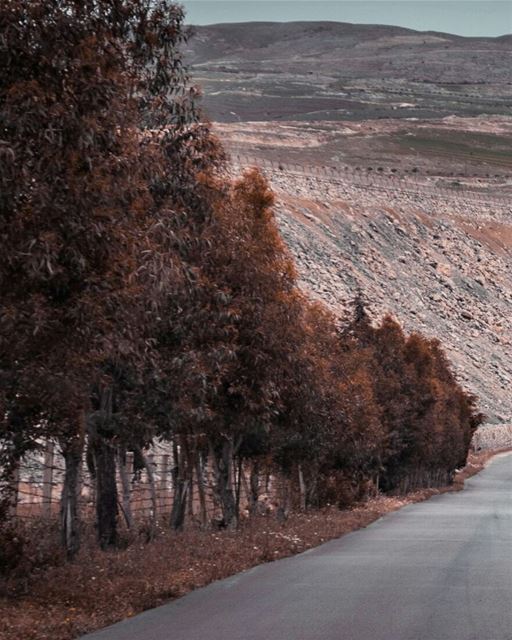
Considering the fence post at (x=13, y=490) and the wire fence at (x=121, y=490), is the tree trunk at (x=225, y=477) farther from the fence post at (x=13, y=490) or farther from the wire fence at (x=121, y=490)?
the fence post at (x=13, y=490)

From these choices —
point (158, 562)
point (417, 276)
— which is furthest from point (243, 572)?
point (417, 276)

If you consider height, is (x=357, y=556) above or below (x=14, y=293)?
below

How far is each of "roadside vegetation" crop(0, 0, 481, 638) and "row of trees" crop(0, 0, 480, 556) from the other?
0.10ft

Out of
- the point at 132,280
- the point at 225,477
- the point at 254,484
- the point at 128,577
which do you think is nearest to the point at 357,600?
the point at 128,577

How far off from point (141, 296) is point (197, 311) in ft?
21.4

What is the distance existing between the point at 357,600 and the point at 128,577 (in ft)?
10.3

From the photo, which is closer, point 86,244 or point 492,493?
point 86,244

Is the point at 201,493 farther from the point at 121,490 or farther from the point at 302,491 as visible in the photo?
the point at 302,491

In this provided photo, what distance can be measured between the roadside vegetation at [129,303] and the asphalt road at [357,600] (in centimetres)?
69

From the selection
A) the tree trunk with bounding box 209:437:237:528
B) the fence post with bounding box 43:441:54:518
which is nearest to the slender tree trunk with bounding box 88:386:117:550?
the fence post with bounding box 43:441:54:518

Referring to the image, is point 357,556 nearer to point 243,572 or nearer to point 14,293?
point 243,572

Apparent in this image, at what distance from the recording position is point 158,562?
19.6 meters

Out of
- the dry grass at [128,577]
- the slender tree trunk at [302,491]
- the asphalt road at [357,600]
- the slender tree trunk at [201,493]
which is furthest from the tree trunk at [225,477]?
the slender tree trunk at [302,491]

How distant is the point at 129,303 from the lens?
15625 millimetres
